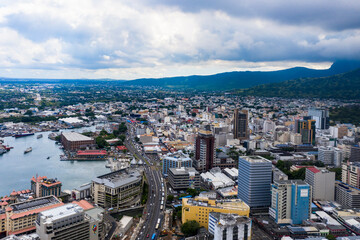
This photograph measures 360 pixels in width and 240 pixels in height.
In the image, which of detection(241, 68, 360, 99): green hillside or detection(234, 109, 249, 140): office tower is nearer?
detection(234, 109, 249, 140): office tower

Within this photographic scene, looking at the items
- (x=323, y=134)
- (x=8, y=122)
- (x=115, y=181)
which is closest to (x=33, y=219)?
(x=115, y=181)

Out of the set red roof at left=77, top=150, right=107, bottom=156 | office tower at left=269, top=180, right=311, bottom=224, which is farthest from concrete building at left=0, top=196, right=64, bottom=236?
red roof at left=77, top=150, right=107, bottom=156

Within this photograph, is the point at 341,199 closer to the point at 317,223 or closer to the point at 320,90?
the point at 317,223

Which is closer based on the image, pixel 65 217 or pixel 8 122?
pixel 65 217

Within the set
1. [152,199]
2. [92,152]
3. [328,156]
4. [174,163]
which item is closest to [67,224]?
[152,199]

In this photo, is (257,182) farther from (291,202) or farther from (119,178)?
(119,178)

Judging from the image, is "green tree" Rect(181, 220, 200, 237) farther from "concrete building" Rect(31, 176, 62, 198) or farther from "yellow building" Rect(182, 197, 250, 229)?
"concrete building" Rect(31, 176, 62, 198)
